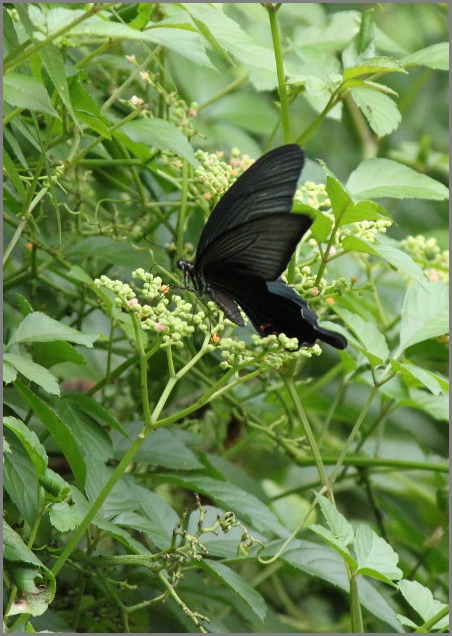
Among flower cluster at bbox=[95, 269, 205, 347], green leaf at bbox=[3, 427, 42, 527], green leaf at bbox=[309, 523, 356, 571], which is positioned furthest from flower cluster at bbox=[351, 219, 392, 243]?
green leaf at bbox=[3, 427, 42, 527]

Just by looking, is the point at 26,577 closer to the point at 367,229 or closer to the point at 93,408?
the point at 93,408

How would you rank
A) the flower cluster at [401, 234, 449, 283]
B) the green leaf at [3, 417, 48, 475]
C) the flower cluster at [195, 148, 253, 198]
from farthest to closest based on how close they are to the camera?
the flower cluster at [401, 234, 449, 283], the flower cluster at [195, 148, 253, 198], the green leaf at [3, 417, 48, 475]

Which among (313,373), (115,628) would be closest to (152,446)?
(115,628)

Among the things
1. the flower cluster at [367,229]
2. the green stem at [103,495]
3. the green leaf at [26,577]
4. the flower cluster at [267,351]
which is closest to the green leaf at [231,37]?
the flower cluster at [367,229]

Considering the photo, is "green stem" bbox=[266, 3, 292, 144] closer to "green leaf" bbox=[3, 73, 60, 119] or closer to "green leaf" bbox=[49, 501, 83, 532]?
"green leaf" bbox=[3, 73, 60, 119]

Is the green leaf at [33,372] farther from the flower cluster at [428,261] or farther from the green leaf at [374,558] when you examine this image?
the flower cluster at [428,261]

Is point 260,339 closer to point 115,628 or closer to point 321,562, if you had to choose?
point 321,562

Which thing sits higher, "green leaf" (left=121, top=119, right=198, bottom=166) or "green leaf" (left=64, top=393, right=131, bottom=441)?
"green leaf" (left=121, top=119, right=198, bottom=166)
